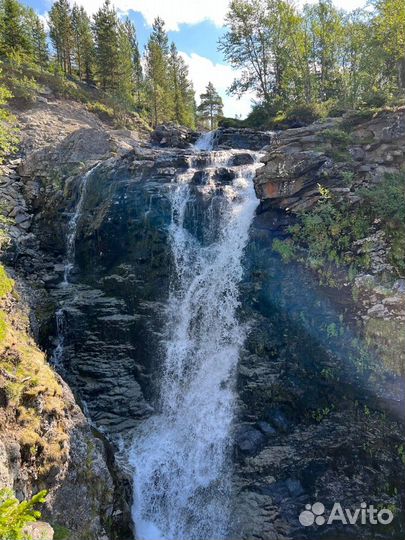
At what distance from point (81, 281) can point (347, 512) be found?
14.6 metres

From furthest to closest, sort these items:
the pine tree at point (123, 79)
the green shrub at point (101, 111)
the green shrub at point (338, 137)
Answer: the pine tree at point (123, 79)
the green shrub at point (101, 111)
the green shrub at point (338, 137)

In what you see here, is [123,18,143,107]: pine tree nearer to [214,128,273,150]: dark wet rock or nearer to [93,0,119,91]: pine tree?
[93,0,119,91]: pine tree

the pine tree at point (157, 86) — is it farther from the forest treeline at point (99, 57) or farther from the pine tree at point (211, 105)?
the pine tree at point (211, 105)

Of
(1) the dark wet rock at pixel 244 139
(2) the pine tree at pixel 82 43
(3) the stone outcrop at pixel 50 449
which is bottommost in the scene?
(3) the stone outcrop at pixel 50 449

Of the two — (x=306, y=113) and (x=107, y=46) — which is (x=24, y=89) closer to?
(x=107, y=46)

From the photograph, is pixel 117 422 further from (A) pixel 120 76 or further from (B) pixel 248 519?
(A) pixel 120 76

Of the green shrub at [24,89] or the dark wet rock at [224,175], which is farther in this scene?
the green shrub at [24,89]

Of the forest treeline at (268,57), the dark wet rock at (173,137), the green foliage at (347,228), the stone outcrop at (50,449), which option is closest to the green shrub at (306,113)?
the forest treeline at (268,57)

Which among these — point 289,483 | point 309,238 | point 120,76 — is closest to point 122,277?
point 309,238

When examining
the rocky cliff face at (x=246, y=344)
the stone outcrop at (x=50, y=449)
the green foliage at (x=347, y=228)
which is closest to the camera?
the stone outcrop at (x=50, y=449)

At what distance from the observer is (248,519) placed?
10.9 metres

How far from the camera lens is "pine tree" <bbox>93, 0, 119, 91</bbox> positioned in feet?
141

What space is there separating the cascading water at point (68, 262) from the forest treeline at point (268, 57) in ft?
55.5

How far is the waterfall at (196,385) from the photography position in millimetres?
11562
